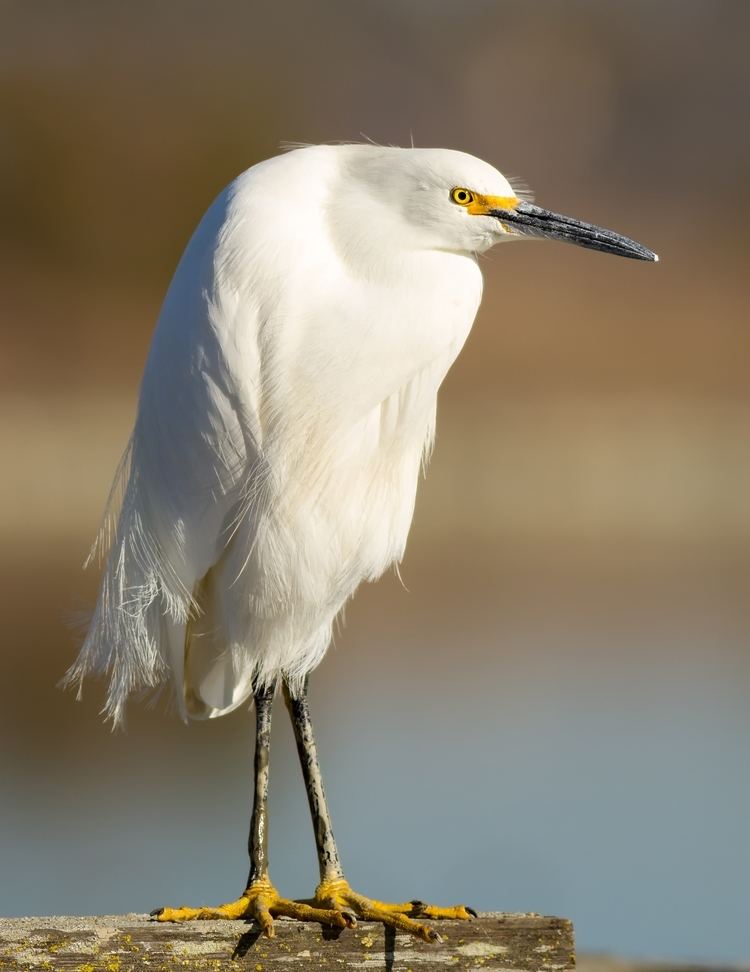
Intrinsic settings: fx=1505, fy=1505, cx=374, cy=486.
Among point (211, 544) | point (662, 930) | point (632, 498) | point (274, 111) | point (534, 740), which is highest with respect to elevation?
point (274, 111)

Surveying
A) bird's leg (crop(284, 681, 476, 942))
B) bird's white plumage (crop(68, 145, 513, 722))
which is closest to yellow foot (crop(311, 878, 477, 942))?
bird's leg (crop(284, 681, 476, 942))

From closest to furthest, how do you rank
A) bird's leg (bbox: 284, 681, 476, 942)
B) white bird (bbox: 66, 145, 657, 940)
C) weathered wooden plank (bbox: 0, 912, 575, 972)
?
weathered wooden plank (bbox: 0, 912, 575, 972) < bird's leg (bbox: 284, 681, 476, 942) < white bird (bbox: 66, 145, 657, 940)

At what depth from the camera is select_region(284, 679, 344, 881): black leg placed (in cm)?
208

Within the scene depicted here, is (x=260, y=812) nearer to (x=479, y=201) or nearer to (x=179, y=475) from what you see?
(x=179, y=475)

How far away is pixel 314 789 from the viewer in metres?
2.13

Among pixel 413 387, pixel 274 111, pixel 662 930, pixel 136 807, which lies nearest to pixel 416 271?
pixel 413 387

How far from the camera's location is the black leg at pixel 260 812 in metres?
2.04

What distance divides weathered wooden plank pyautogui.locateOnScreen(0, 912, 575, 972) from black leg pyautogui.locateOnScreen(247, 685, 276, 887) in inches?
8.1

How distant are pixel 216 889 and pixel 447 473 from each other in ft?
43.6

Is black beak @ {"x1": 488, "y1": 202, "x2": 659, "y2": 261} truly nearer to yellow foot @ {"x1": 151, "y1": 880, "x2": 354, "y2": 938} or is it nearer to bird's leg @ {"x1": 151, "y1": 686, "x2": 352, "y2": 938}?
bird's leg @ {"x1": 151, "y1": 686, "x2": 352, "y2": 938}

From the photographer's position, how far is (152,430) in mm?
2189

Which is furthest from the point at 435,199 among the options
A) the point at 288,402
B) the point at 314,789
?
the point at 314,789

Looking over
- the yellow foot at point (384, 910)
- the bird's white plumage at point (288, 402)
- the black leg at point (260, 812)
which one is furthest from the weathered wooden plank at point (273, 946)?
the bird's white plumage at point (288, 402)

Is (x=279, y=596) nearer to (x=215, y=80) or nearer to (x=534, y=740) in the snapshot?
(x=534, y=740)
